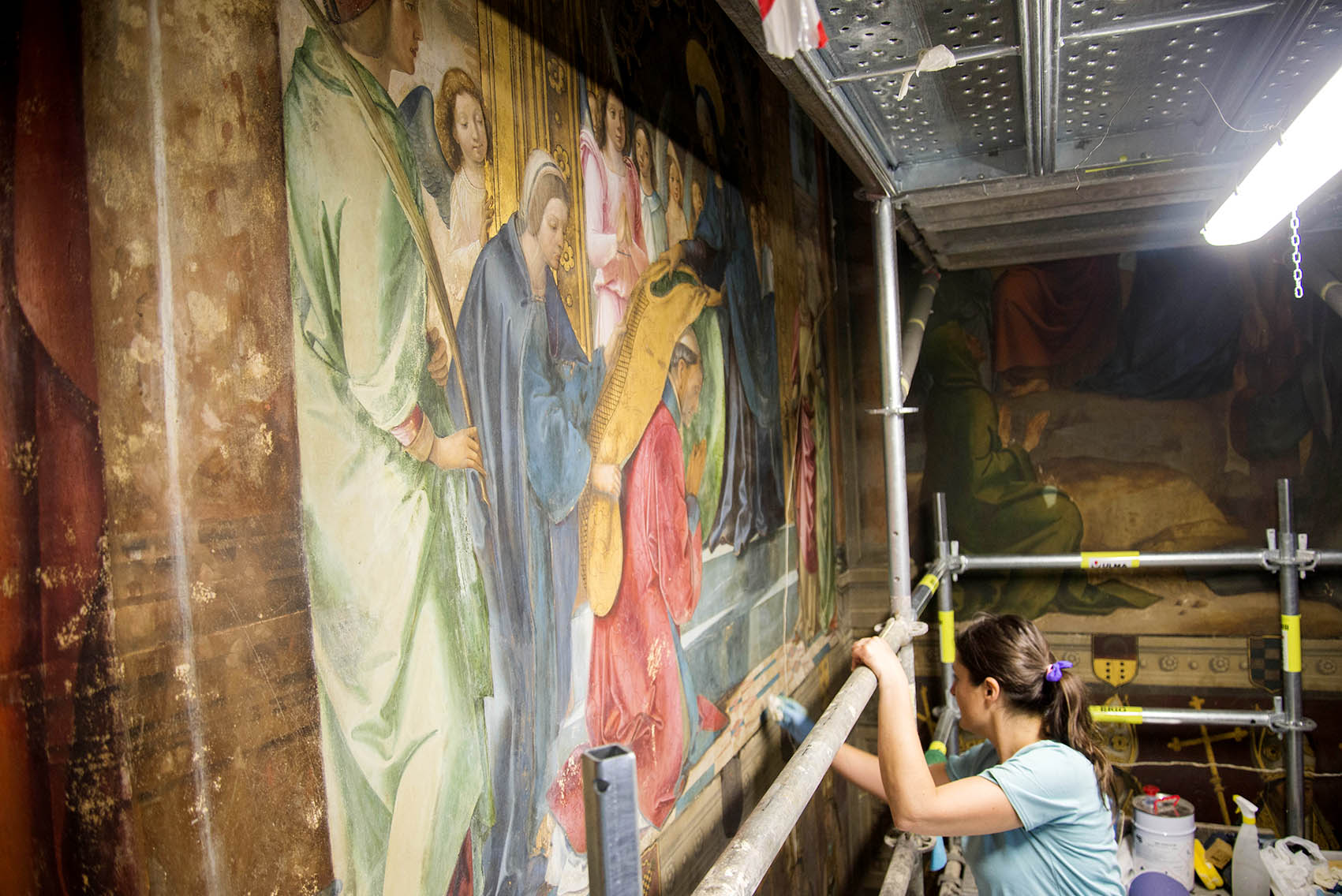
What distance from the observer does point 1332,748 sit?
15.4ft

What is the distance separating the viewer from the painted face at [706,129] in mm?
3008

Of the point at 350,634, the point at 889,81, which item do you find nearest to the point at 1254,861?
the point at 889,81

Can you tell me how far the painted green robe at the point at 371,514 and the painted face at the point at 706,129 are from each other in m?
1.70

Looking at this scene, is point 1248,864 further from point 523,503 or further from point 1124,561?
point 523,503

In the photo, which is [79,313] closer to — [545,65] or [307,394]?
[307,394]

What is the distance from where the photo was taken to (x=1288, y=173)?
2314 mm

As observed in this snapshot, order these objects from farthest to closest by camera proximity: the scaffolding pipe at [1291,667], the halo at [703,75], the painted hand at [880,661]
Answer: the scaffolding pipe at [1291,667] → the halo at [703,75] → the painted hand at [880,661]

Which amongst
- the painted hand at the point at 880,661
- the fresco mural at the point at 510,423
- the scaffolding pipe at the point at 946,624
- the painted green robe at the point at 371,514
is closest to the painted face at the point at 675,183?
the fresco mural at the point at 510,423

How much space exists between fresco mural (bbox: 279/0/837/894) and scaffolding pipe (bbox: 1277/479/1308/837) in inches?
119

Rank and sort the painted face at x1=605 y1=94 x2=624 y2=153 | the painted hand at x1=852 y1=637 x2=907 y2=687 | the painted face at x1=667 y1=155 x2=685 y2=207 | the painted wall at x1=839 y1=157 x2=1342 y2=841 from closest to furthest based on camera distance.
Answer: the painted hand at x1=852 y1=637 x2=907 y2=687 < the painted face at x1=605 y1=94 x2=624 y2=153 < the painted face at x1=667 y1=155 x2=685 y2=207 < the painted wall at x1=839 y1=157 x2=1342 y2=841

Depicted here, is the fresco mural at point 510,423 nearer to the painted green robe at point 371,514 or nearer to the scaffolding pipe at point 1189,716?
the painted green robe at point 371,514

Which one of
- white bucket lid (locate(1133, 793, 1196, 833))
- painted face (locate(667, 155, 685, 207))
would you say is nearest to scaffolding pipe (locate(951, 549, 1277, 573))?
white bucket lid (locate(1133, 793, 1196, 833))

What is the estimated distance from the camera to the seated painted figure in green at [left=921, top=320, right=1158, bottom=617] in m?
5.14

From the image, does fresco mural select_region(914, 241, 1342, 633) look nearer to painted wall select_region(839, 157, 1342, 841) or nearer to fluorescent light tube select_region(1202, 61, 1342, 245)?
painted wall select_region(839, 157, 1342, 841)
